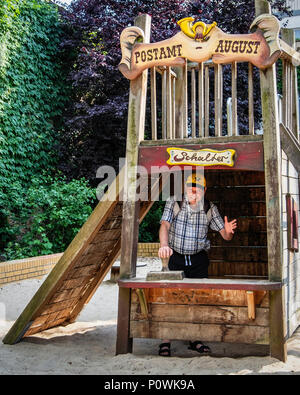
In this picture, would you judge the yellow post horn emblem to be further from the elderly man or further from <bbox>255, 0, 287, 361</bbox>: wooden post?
the elderly man

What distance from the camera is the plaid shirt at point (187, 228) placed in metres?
4.84

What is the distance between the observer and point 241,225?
640 centimetres

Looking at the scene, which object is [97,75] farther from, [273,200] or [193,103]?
[273,200]

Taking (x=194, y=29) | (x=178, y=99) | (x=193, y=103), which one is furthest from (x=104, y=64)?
(x=194, y=29)

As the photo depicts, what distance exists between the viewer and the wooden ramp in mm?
4730

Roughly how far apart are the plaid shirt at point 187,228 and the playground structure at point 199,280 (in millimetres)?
355

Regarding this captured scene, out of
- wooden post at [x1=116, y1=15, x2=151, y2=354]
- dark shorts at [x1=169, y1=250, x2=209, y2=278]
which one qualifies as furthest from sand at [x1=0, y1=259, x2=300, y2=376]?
dark shorts at [x1=169, y1=250, x2=209, y2=278]

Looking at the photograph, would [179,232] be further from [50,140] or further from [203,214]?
[50,140]

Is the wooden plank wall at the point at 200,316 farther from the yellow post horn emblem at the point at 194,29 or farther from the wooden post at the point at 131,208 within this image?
the yellow post horn emblem at the point at 194,29

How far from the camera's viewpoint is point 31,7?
1110 centimetres

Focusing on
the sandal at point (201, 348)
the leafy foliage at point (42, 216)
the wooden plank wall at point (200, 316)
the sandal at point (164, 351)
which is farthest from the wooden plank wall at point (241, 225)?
the leafy foliage at point (42, 216)

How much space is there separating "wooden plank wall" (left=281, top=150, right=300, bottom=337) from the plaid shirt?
2.57ft

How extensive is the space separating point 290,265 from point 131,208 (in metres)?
1.74
